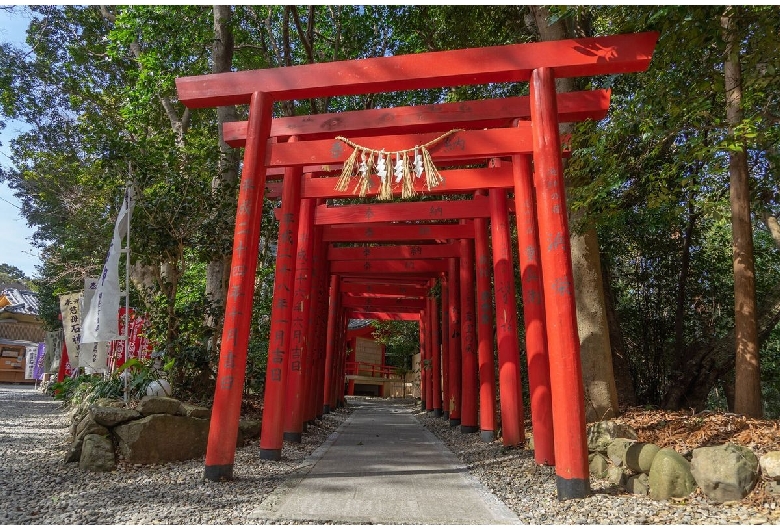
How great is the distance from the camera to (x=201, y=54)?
11672 millimetres

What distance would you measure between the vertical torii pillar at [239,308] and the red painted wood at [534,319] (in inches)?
118

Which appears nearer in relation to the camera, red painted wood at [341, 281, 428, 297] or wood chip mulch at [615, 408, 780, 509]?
wood chip mulch at [615, 408, 780, 509]

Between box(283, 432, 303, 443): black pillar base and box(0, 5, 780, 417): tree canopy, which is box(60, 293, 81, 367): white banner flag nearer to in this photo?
box(0, 5, 780, 417): tree canopy

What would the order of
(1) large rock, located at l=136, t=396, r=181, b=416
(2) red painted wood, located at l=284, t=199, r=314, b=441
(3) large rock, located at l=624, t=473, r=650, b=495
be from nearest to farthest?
(3) large rock, located at l=624, t=473, r=650, b=495, (1) large rock, located at l=136, t=396, r=181, b=416, (2) red painted wood, located at l=284, t=199, r=314, b=441

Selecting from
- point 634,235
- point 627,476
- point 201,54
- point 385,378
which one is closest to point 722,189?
point 634,235

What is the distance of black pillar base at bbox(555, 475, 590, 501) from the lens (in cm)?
398

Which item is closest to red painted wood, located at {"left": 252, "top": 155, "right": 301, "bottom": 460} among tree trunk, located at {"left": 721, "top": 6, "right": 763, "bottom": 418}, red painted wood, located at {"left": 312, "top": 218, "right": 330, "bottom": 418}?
red painted wood, located at {"left": 312, "top": 218, "right": 330, "bottom": 418}

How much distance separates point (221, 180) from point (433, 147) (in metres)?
4.39

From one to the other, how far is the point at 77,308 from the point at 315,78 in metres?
9.35

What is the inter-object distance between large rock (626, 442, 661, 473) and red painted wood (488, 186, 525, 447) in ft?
8.26

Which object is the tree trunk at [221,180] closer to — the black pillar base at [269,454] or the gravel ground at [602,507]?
the black pillar base at [269,454]

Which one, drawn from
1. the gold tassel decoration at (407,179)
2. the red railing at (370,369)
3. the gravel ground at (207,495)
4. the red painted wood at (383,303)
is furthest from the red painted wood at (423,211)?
the red railing at (370,369)

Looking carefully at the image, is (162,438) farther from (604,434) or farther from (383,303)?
(383,303)

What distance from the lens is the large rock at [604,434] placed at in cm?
513
